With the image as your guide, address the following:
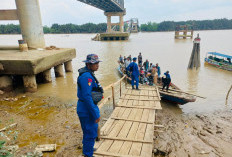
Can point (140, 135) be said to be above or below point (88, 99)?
below

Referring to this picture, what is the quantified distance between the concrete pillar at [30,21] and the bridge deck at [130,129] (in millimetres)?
9086

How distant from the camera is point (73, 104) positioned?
8.05 metres

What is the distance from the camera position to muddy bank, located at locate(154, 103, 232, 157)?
505 cm

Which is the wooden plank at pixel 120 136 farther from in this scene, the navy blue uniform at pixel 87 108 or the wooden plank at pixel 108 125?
the navy blue uniform at pixel 87 108

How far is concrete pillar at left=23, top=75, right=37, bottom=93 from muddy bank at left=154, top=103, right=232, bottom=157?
7.23 metres

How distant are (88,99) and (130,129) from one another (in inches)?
88.1

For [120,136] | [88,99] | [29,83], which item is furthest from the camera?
[29,83]

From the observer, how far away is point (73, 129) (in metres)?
5.59

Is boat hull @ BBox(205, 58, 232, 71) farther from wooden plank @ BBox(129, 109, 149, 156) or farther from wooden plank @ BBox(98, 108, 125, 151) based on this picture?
wooden plank @ BBox(98, 108, 125, 151)

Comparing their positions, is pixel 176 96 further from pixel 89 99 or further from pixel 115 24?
pixel 115 24

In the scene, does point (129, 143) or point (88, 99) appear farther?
point (129, 143)

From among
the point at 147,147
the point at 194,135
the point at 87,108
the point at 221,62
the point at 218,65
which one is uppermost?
the point at 87,108

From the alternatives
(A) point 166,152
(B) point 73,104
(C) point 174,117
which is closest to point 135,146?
(A) point 166,152

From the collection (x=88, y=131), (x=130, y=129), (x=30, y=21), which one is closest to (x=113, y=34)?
(x=30, y=21)
